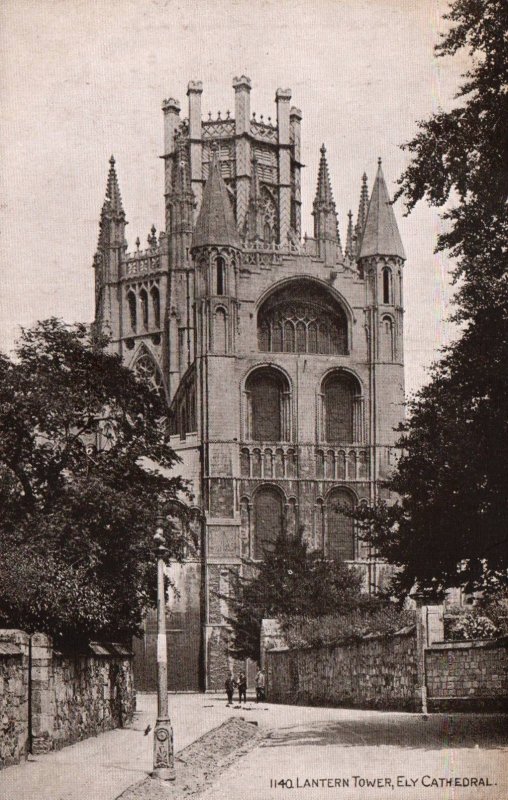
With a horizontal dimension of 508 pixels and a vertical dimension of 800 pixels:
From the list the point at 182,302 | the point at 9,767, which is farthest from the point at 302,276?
the point at 9,767

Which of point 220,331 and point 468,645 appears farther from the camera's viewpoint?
point 220,331

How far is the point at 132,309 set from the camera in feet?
310

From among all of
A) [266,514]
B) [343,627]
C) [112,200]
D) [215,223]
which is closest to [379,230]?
→ [215,223]

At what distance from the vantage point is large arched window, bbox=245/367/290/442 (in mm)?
73875

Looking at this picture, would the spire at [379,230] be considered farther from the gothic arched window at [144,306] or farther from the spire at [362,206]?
the gothic arched window at [144,306]

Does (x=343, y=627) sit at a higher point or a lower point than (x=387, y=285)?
lower

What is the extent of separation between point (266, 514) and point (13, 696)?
51.4 metres

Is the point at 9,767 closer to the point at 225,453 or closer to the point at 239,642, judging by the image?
the point at 239,642

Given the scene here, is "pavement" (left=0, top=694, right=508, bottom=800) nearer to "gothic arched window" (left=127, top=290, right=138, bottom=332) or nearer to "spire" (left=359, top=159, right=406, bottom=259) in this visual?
"spire" (left=359, top=159, right=406, bottom=259)

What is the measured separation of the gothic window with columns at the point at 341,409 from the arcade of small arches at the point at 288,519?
9.66 ft

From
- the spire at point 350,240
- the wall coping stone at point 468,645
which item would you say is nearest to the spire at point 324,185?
the spire at point 350,240

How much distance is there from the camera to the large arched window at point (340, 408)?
7500 cm

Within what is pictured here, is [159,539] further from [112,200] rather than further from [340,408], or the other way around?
[112,200]

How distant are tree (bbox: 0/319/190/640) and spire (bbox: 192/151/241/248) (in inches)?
1515
